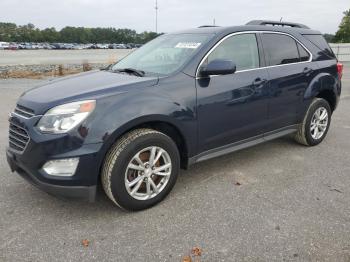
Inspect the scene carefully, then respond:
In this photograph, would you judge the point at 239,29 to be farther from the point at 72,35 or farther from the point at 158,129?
the point at 72,35

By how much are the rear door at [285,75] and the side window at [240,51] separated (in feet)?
0.65

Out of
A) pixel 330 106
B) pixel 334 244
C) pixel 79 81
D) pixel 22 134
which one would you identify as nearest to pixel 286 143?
pixel 330 106

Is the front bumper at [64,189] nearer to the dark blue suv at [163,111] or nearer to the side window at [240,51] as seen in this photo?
the dark blue suv at [163,111]

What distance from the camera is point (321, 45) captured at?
504cm

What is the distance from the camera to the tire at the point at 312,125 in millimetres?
4832

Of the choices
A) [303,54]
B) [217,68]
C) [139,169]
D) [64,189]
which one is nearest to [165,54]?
[217,68]

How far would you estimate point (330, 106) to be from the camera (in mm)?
5371

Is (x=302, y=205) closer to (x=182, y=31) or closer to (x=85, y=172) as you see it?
(x=85, y=172)

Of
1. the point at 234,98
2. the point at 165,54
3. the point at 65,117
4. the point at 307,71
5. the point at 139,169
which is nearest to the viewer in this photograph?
the point at 65,117

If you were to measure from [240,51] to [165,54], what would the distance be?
0.88 metres

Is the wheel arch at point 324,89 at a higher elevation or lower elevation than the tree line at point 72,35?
lower

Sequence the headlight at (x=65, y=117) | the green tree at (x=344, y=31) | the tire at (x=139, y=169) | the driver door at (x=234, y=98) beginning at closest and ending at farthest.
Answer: the headlight at (x=65, y=117) < the tire at (x=139, y=169) < the driver door at (x=234, y=98) < the green tree at (x=344, y=31)

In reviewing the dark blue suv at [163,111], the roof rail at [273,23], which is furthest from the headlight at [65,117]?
the roof rail at [273,23]

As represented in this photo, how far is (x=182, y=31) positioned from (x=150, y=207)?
228 centimetres
